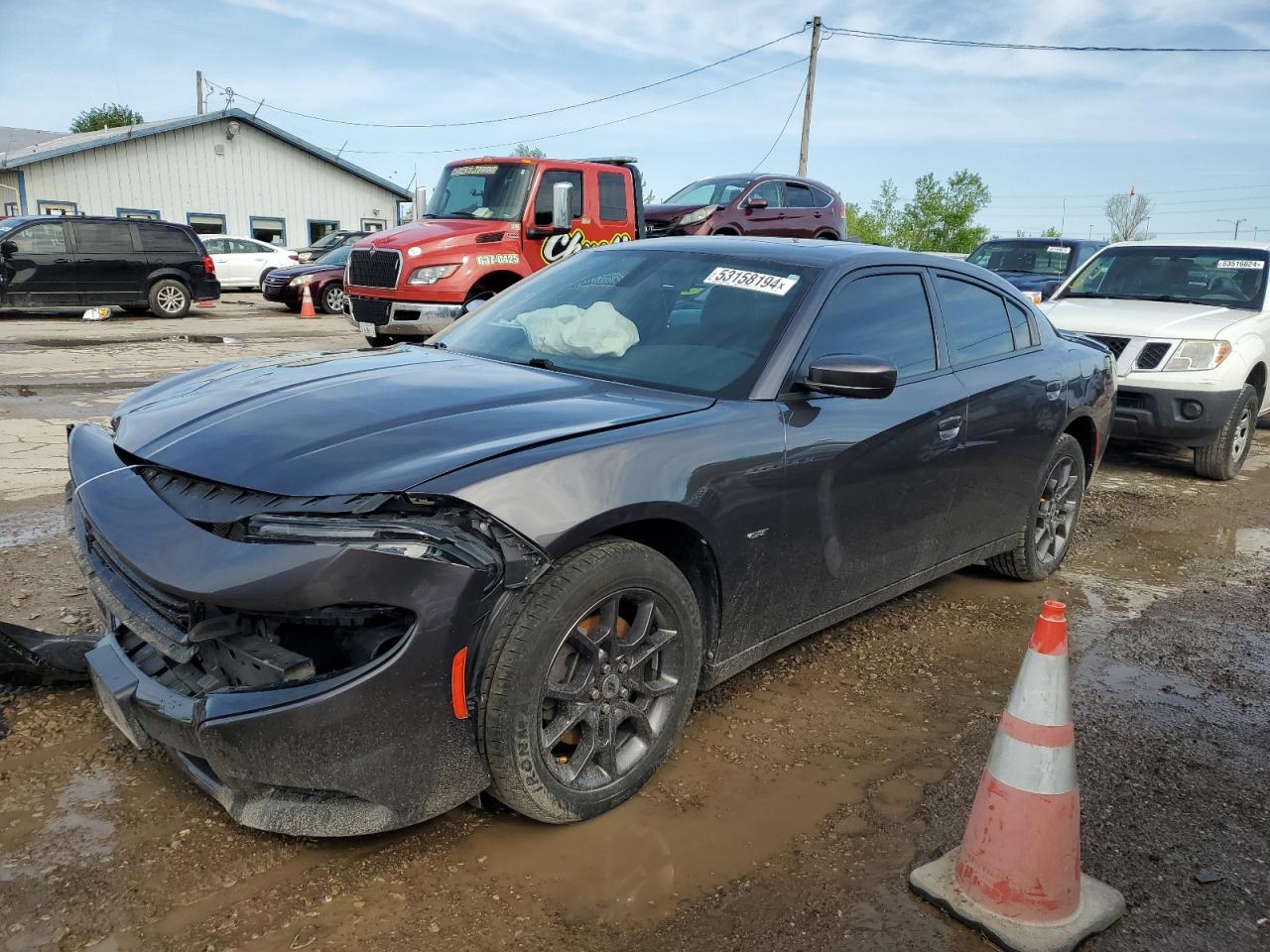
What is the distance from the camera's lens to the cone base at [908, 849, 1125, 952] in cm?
231

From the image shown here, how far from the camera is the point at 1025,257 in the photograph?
13.7 meters

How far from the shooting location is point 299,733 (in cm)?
217

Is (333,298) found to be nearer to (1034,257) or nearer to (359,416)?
(1034,257)

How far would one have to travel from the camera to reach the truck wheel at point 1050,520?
4.73m

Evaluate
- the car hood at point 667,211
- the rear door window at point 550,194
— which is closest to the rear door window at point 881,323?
the rear door window at point 550,194

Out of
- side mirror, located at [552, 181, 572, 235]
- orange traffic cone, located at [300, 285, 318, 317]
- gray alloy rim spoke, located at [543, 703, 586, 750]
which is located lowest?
gray alloy rim spoke, located at [543, 703, 586, 750]

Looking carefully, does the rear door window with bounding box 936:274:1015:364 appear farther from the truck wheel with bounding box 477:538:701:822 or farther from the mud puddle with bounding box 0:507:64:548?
the mud puddle with bounding box 0:507:64:548

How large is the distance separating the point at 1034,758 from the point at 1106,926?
0.44 m

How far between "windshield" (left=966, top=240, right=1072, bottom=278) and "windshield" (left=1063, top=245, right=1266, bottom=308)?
14.6 ft

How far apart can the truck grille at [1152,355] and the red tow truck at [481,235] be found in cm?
539

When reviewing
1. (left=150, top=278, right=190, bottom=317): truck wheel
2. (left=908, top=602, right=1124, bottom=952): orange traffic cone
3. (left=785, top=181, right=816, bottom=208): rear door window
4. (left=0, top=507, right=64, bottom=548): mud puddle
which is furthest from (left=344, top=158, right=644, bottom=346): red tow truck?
(left=908, top=602, right=1124, bottom=952): orange traffic cone

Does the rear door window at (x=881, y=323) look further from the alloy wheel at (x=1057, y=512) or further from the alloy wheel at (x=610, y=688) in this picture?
the alloy wheel at (x=1057, y=512)

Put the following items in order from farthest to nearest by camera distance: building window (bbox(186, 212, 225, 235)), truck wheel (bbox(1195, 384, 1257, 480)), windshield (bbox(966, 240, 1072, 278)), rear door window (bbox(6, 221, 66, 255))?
building window (bbox(186, 212, 225, 235)) → rear door window (bbox(6, 221, 66, 255)) → windshield (bbox(966, 240, 1072, 278)) → truck wheel (bbox(1195, 384, 1257, 480))

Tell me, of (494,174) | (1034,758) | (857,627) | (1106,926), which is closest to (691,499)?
(1034,758)
